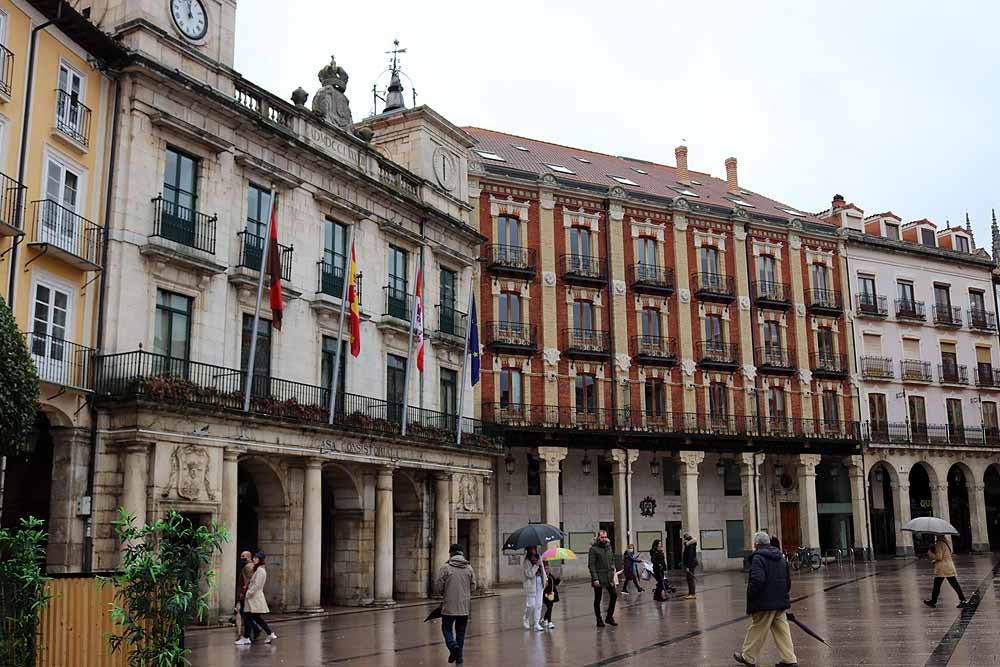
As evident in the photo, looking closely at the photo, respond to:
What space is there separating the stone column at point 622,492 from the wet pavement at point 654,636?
1294 centimetres

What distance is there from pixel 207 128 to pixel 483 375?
17.7 meters

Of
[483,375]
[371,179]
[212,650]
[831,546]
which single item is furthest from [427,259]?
[831,546]

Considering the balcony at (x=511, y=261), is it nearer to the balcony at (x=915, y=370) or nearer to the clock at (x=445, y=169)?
the clock at (x=445, y=169)

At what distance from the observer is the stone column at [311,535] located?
25.7 m

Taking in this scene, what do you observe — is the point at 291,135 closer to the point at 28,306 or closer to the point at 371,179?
the point at 371,179

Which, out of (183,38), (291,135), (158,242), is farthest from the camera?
(291,135)

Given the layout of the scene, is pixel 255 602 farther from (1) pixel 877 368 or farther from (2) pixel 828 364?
(1) pixel 877 368

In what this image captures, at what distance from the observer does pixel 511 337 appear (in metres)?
40.9

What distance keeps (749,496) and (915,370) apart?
13.4 m

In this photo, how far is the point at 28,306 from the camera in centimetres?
2009

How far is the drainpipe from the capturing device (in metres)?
21.0

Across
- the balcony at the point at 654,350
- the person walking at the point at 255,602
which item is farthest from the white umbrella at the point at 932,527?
the balcony at the point at 654,350

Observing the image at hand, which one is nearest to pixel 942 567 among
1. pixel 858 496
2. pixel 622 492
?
pixel 622 492

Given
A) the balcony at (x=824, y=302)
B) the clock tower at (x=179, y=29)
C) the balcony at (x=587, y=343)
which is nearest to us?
the clock tower at (x=179, y=29)
